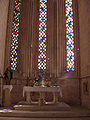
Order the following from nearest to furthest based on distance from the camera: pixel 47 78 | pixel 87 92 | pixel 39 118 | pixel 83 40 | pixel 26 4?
pixel 39 118 < pixel 87 92 < pixel 83 40 < pixel 47 78 < pixel 26 4

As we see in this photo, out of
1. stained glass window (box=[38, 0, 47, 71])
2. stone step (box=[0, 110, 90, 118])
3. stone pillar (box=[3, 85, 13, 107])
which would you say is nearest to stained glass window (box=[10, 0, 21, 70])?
stained glass window (box=[38, 0, 47, 71])

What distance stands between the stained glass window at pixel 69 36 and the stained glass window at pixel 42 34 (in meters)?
1.69

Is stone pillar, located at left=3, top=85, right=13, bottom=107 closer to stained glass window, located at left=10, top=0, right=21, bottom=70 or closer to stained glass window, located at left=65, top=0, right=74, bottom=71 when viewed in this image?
stained glass window, located at left=10, top=0, right=21, bottom=70

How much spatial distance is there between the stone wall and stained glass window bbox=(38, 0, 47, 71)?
2792 mm

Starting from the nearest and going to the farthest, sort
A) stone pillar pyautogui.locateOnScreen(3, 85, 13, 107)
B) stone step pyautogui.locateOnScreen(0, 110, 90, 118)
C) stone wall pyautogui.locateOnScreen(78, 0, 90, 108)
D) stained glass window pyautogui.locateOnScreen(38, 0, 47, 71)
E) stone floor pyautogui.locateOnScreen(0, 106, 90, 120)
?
stone floor pyautogui.locateOnScreen(0, 106, 90, 120), stone step pyautogui.locateOnScreen(0, 110, 90, 118), stone pillar pyautogui.locateOnScreen(3, 85, 13, 107), stone wall pyautogui.locateOnScreen(78, 0, 90, 108), stained glass window pyautogui.locateOnScreen(38, 0, 47, 71)

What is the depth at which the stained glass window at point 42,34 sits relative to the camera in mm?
12031

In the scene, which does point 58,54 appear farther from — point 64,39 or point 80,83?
point 80,83

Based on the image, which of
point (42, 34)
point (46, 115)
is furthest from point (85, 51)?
point (46, 115)

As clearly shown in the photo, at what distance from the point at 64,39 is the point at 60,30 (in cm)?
73

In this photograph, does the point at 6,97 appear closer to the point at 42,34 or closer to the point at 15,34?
the point at 15,34

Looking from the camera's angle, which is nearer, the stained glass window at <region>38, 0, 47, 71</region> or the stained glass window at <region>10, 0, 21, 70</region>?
the stained glass window at <region>10, 0, 21, 70</region>

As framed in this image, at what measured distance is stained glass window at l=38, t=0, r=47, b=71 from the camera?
1203 centimetres

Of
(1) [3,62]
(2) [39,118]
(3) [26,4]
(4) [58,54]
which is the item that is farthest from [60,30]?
(2) [39,118]

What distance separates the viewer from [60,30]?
39.7 ft
